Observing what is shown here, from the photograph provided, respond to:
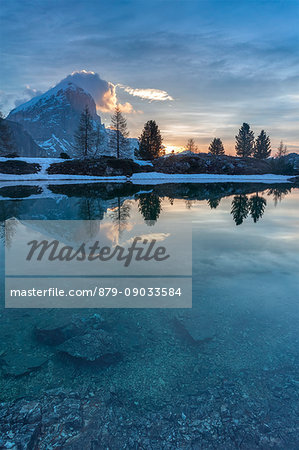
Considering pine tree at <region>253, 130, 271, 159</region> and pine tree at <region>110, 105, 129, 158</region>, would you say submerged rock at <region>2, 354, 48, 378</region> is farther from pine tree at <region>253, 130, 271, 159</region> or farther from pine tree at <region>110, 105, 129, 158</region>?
pine tree at <region>253, 130, 271, 159</region>

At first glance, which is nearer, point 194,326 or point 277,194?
point 194,326

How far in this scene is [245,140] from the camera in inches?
3748

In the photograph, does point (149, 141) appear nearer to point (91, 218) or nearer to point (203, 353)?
point (91, 218)

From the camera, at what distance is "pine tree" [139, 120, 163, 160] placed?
73938 millimetres

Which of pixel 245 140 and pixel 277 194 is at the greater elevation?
pixel 245 140

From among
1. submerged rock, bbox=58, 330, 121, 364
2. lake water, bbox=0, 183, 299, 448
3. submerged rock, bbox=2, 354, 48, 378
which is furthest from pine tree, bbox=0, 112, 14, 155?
submerged rock, bbox=58, 330, 121, 364

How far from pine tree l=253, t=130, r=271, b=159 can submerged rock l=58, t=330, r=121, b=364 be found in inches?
4235

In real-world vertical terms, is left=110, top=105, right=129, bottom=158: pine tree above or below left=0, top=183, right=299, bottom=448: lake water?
above

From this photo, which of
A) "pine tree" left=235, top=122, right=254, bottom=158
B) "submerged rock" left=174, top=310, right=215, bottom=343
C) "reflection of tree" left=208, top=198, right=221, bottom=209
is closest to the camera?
"submerged rock" left=174, top=310, right=215, bottom=343

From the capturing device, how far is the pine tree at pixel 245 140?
9469 centimetres

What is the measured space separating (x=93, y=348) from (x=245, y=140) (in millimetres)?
104476

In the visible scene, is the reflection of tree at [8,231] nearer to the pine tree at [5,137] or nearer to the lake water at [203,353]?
the lake water at [203,353]

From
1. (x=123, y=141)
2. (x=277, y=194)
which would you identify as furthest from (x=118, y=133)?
(x=277, y=194)

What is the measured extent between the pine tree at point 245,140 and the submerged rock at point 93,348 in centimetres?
→ 10345
